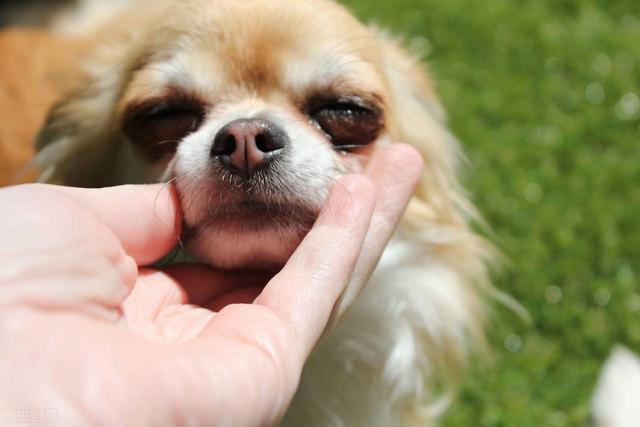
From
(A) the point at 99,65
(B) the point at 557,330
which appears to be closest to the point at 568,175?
(B) the point at 557,330

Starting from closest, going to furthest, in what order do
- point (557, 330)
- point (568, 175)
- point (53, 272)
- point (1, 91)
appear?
point (53, 272) < point (1, 91) < point (557, 330) < point (568, 175)

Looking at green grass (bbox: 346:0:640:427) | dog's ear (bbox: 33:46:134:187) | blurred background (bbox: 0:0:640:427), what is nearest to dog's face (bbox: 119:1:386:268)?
dog's ear (bbox: 33:46:134:187)

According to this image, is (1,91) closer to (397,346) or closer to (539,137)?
(397,346)

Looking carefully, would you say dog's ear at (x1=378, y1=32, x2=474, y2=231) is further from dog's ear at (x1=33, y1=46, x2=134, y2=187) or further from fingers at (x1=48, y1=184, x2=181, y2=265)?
dog's ear at (x1=33, y1=46, x2=134, y2=187)

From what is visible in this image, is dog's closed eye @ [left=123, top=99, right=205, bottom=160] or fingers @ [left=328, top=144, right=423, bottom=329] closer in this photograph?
fingers @ [left=328, top=144, right=423, bottom=329]

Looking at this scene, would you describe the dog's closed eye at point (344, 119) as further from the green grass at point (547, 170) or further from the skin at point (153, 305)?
the green grass at point (547, 170)

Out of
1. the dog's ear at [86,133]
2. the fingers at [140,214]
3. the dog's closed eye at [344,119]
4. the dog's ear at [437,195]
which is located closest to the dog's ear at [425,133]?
the dog's ear at [437,195]

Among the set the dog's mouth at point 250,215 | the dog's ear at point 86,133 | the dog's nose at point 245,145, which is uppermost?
the dog's nose at point 245,145
